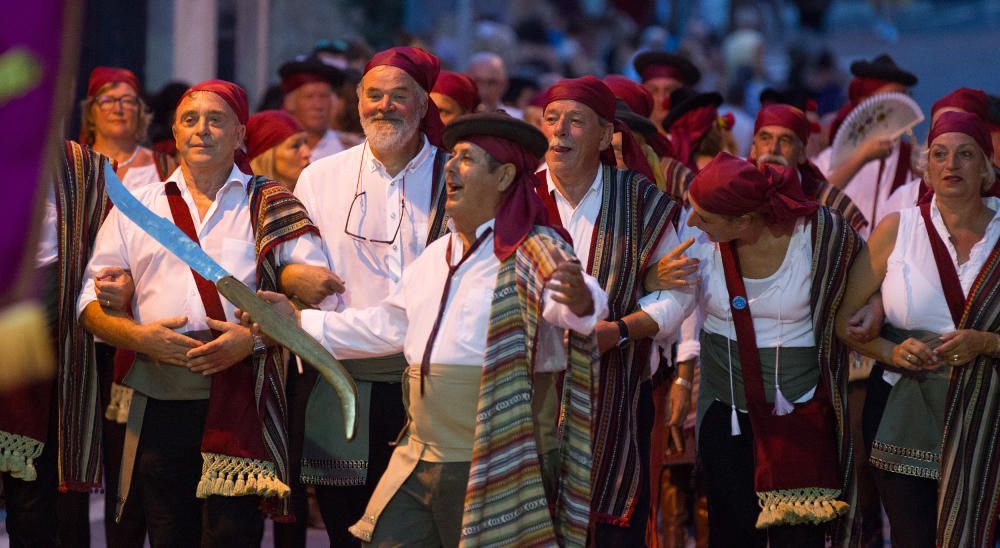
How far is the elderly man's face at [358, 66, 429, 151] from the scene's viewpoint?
18.5 feet

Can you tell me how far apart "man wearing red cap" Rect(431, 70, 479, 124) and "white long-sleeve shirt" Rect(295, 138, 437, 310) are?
1649mm

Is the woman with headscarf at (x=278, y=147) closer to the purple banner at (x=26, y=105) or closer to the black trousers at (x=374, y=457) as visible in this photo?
the black trousers at (x=374, y=457)

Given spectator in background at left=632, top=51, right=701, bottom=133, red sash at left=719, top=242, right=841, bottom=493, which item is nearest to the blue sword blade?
red sash at left=719, top=242, right=841, bottom=493

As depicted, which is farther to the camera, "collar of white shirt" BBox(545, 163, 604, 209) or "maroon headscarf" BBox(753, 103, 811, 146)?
"maroon headscarf" BBox(753, 103, 811, 146)

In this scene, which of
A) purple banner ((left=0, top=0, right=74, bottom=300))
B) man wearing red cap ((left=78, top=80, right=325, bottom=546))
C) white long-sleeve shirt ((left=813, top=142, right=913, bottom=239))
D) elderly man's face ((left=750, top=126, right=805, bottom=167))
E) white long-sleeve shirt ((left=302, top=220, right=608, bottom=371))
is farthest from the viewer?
white long-sleeve shirt ((left=813, top=142, right=913, bottom=239))

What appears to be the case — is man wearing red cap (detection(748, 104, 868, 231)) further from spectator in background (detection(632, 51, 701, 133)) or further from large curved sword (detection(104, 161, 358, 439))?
large curved sword (detection(104, 161, 358, 439))

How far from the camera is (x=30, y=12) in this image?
6.37 ft

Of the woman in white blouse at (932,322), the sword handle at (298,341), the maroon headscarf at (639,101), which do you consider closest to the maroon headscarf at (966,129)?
the woman in white blouse at (932,322)

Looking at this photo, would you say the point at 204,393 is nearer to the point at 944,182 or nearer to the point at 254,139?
the point at 254,139

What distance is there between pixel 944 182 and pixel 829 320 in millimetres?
689

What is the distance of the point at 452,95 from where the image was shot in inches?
293

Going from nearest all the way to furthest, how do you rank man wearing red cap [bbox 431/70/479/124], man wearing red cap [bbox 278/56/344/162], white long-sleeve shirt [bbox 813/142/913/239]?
1. man wearing red cap [bbox 431/70/479/124]
2. white long-sleeve shirt [bbox 813/142/913/239]
3. man wearing red cap [bbox 278/56/344/162]

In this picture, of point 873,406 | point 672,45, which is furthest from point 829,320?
point 672,45

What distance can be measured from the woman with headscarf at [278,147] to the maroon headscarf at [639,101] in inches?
59.5
